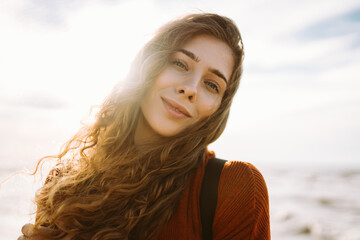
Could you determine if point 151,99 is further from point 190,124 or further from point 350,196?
point 350,196

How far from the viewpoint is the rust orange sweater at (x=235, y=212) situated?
1495 millimetres

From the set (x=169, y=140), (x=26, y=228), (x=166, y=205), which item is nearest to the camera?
(x=166, y=205)

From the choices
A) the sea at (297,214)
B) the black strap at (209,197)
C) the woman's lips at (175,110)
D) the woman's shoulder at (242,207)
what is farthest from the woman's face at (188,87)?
the sea at (297,214)

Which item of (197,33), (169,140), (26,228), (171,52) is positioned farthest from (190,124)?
(26,228)

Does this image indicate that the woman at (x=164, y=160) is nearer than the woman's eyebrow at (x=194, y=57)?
Yes

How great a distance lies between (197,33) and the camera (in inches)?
78.2

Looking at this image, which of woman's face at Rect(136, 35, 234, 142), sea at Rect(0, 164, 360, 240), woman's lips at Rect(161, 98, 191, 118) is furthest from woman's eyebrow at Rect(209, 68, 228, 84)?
sea at Rect(0, 164, 360, 240)

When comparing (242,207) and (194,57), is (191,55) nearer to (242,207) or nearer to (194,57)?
(194,57)

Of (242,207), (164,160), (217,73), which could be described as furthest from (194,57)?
(242,207)

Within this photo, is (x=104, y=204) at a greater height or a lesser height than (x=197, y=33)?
lesser

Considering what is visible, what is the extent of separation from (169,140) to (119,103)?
22.1 inches

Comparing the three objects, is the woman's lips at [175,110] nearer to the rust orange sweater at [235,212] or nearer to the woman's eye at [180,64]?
the woman's eye at [180,64]

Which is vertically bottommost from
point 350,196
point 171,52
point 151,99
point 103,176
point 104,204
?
point 104,204

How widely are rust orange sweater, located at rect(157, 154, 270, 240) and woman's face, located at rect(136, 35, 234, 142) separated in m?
0.48
